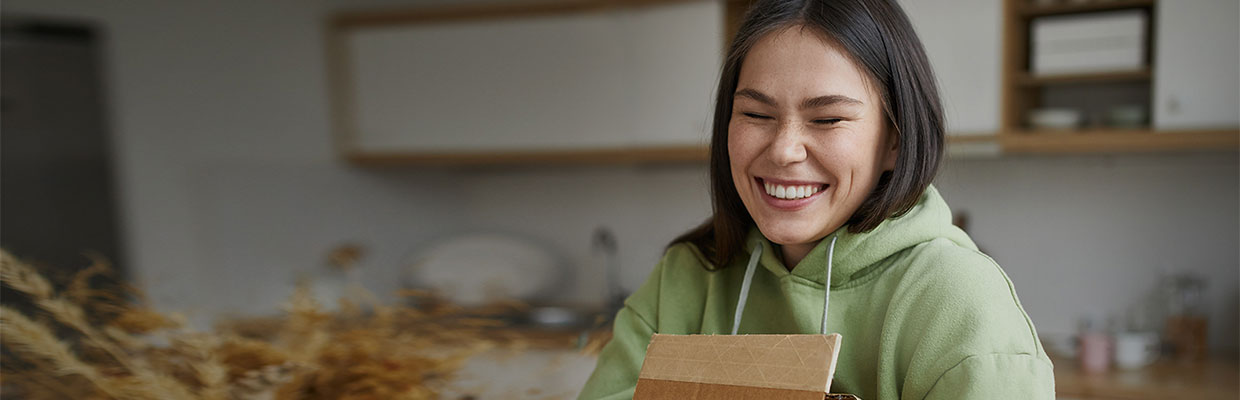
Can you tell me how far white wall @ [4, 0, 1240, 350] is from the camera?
2.36 meters

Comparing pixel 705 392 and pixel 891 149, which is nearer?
pixel 705 392

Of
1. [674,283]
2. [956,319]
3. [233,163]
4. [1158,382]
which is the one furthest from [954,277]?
[233,163]

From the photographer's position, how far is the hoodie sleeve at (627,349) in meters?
0.81

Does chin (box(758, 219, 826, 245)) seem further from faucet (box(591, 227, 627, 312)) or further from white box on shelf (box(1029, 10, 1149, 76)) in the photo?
faucet (box(591, 227, 627, 312))

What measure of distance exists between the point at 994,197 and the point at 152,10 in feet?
8.43

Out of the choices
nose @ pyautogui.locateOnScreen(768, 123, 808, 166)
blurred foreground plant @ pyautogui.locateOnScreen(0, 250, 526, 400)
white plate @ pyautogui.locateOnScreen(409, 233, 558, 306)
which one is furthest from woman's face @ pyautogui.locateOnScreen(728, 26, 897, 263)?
white plate @ pyautogui.locateOnScreen(409, 233, 558, 306)

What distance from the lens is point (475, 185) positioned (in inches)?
127

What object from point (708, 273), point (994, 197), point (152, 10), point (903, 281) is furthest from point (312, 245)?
point (903, 281)

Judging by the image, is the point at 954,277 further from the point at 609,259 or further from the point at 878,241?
the point at 609,259

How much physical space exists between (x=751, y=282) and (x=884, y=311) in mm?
154

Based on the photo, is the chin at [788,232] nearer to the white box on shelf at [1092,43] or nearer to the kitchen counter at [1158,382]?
the kitchen counter at [1158,382]

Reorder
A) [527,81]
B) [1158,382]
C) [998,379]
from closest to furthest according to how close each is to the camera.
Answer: [998,379]
[1158,382]
[527,81]

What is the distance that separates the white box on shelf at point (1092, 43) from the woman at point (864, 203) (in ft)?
5.47

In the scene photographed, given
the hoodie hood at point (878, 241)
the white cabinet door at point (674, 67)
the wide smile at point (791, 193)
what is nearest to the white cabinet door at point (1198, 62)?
the white cabinet door at point (674, 67)
